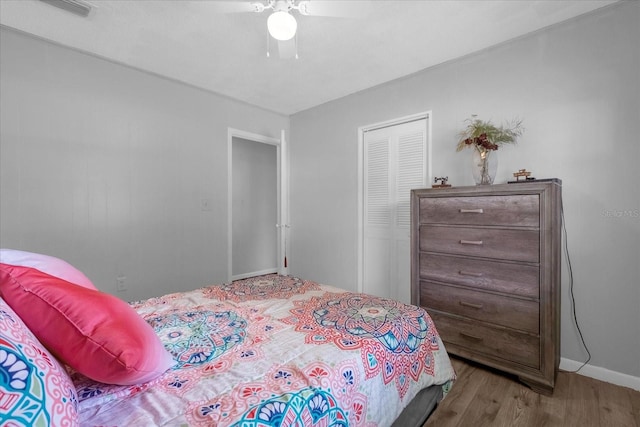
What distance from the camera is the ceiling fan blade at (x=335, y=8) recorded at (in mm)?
1932

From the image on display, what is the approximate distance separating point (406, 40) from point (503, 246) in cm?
172

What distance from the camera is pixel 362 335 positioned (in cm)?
122

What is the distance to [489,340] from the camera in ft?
6.70

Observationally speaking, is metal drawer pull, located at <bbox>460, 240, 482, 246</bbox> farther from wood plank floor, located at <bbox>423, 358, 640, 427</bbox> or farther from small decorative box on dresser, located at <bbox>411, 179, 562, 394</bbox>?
wood plank floor, located at <bbox>423, 358, 640, 427</bbox>

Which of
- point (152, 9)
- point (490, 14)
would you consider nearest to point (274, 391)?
point (152, 9)

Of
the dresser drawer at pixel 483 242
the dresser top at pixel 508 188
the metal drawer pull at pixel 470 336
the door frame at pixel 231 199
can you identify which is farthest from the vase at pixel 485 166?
the door frame at pixel 231 199

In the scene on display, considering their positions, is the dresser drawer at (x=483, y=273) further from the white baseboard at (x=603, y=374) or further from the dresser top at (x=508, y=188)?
the white baseboard at (x=603, y=374)

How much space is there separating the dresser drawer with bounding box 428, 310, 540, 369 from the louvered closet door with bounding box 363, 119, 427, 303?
0.78 metres

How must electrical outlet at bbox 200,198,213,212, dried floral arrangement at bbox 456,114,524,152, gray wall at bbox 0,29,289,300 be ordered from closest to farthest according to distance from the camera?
1. dried floral arrangement at bbox 456,114,524,152
2. gray wall at bbox 0,29,289,300
3. electrical outlet at bbox 200,198,213,212

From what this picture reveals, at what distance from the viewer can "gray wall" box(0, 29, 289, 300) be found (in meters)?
2.30

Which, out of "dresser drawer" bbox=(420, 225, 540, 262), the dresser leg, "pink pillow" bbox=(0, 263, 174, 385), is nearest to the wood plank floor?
the dresser leg

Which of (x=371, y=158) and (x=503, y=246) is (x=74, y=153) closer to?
(x=371, y=158)

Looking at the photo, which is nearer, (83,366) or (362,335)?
(83,366)

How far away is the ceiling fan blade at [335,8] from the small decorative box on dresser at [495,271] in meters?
1.35
